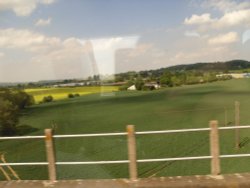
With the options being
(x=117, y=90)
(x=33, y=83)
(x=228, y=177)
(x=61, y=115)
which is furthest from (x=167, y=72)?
(x=228, y=177)

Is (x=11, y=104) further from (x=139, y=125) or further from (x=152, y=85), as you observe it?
(x=139, y=125)

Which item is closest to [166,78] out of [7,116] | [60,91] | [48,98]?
[60,91]

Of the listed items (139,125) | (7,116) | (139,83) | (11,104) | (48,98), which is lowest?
(139,125)

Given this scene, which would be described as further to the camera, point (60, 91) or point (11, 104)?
point (11, 104)

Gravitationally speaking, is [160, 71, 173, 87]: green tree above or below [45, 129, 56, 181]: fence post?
above

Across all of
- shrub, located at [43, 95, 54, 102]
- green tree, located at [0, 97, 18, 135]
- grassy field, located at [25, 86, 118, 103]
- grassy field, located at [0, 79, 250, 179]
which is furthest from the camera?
grassy field, located at [0, 79, 250, 179]

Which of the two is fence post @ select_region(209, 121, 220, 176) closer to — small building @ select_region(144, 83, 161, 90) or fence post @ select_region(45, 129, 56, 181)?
fence post @ select_region(45, 129, 56, 181)

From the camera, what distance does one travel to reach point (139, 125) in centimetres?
2988

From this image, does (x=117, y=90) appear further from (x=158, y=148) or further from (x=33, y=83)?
(x=158, y=148)

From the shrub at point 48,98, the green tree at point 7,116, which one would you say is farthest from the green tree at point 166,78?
the green tree at point 7,116

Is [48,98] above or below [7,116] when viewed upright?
above

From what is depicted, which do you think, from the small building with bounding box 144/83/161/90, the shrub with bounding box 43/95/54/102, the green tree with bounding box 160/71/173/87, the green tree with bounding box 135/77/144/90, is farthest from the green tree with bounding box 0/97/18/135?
the green tree with bounding box 160/71/173/87

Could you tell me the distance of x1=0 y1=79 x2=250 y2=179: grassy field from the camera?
848 inches

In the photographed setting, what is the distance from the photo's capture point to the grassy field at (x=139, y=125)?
21547 millimetres
